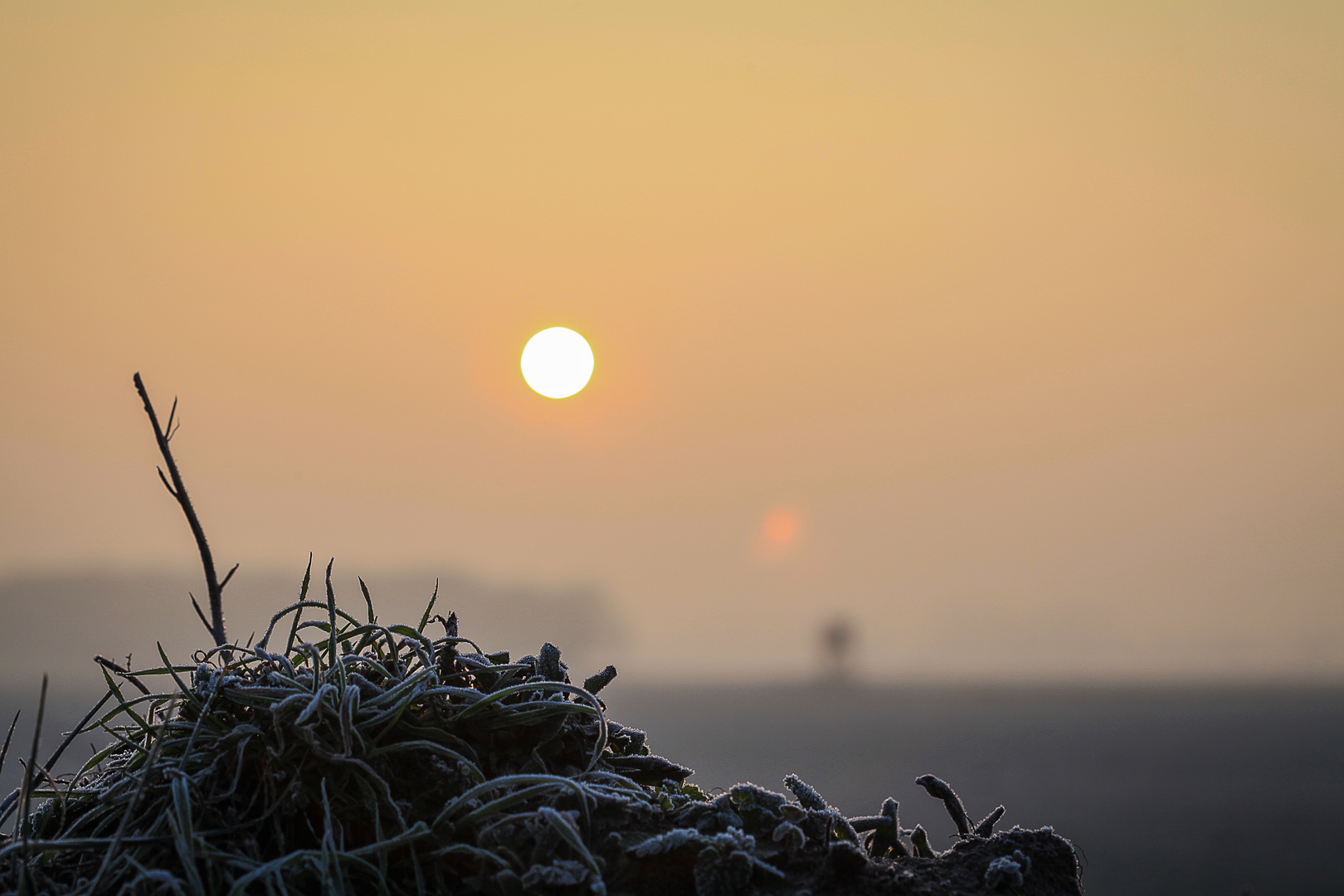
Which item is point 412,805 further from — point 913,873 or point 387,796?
point 913,873

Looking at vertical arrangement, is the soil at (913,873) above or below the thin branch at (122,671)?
below

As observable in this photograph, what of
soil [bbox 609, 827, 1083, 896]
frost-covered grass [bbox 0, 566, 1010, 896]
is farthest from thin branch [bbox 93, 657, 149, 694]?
soil [bbox 609, 827, 1083, 896]

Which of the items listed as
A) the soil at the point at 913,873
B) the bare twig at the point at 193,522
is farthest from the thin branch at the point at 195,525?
the soil at the point at 913,873

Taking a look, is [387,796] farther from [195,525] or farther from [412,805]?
[195,525]

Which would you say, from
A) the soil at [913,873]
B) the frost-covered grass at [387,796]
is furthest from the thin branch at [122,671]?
the soil at [913,873]

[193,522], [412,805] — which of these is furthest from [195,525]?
[412,805]

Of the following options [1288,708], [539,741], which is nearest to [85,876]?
[539,741]

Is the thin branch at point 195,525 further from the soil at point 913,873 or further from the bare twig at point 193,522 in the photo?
the soil at point 913,873

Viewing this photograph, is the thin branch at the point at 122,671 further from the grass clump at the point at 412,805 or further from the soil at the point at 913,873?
the soil at the point at 913,873

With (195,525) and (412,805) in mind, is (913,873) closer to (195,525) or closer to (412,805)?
(412,805)

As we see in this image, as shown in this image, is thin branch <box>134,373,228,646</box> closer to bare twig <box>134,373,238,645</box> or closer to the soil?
bare twig <box>134,373,238,645</box>

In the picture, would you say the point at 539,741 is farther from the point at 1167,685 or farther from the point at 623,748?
the point at 1167,685

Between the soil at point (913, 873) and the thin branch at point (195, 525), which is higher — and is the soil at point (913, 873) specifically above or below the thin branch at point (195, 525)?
below

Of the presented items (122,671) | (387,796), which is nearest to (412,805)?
(387,796)
